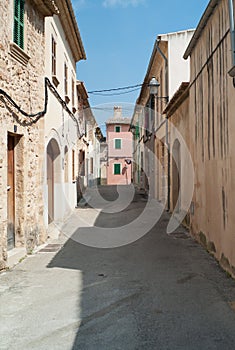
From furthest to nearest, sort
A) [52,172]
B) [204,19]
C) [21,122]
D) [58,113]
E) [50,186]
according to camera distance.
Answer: [52,172]
[50,186]
[58,113]
[204,19]
[21,122]

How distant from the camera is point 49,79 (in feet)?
30.7

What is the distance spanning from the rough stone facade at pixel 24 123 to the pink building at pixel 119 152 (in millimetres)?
35348

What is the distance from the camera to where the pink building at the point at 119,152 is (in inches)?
1732

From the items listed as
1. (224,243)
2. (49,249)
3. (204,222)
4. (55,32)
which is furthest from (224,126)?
(55,32)

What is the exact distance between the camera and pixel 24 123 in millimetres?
7324

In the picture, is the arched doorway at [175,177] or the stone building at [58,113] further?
the arched doorway at [175,177]

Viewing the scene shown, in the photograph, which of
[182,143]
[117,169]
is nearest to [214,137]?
[182,143]

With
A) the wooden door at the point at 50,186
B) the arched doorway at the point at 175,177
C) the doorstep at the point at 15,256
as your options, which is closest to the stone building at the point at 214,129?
the doorstep at the point at 15,256

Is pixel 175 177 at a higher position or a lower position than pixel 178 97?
lower

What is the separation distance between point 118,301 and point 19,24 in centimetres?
515

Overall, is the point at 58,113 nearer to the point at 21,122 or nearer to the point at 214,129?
the point at 21,122

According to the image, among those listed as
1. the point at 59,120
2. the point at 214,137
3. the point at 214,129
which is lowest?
the point at 214,137

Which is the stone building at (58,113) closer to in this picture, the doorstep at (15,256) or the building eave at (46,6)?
the building eave at (46,6)

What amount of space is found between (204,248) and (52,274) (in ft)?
10.9
